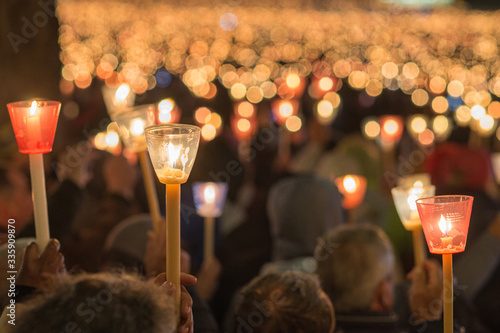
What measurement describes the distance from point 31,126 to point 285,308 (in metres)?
0.80

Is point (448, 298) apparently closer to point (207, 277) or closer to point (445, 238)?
point (445, 238)

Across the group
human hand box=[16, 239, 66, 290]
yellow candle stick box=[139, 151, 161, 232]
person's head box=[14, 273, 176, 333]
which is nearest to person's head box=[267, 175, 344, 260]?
yellow candle stick box=[139, 151, 161, 232]

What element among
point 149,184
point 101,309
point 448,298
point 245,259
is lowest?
point 245,259

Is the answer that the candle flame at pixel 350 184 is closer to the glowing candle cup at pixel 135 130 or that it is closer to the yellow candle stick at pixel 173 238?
the glowing candle cup at pixel 135 130

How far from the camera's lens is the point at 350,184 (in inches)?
134

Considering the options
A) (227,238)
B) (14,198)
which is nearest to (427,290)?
(227,238)

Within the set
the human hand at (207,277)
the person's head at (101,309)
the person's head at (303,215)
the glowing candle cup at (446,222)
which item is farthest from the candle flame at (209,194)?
the person's head at (101,309)

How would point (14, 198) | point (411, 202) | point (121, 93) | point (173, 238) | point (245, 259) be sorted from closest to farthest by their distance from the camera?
point (173, 238)
point (411, 202)
point (121, 93)
point (14, 198)
point (245, 259)

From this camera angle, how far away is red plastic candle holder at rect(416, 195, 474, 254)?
1612 mm

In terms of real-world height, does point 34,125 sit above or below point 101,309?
above

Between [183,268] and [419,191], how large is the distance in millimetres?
854

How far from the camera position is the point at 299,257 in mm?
3283

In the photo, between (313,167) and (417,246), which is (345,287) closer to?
(417,246)

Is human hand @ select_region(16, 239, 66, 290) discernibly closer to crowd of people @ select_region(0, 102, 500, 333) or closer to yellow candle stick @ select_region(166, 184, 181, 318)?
crowd of people @ select_region(0, 102, 500, 333)
